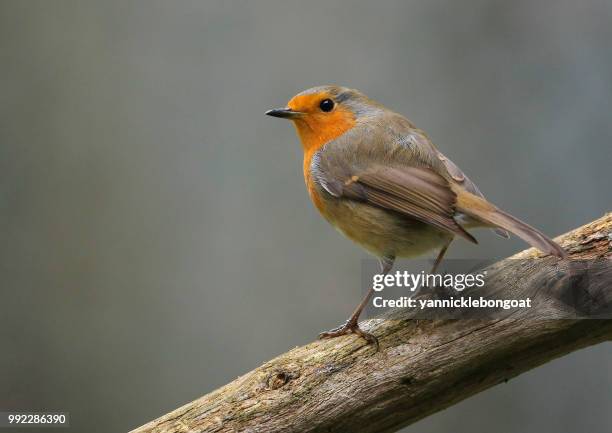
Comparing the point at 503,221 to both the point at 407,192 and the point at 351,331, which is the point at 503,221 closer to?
the point at 407,192

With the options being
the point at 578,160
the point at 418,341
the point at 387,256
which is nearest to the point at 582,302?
the point at 418,341

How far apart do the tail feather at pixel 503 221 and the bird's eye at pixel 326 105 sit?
835 millimetres

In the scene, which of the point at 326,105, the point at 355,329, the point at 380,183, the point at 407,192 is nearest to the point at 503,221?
the point at 407,192

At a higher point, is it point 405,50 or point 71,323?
point 405,50

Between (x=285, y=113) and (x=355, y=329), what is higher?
(x=285, y=113)

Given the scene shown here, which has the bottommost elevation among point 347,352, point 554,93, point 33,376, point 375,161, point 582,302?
point 582,302

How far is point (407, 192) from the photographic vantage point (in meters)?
3.02

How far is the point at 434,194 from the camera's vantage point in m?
2.96

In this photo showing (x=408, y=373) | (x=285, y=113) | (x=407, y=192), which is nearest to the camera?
(x=408, y=373)

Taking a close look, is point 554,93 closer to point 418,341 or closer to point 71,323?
point 418,341

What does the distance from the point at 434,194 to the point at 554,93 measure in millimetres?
2330

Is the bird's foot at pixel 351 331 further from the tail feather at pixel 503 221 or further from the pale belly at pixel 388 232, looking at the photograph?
the tail feather at pixel 503 221

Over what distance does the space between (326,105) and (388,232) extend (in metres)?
0.81

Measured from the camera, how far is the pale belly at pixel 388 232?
3012mm
